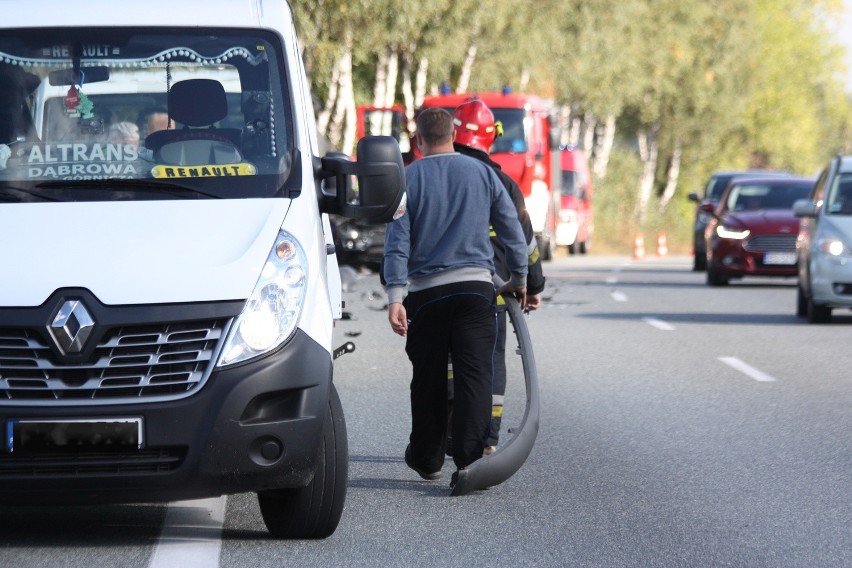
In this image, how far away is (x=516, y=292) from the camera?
26.8ft

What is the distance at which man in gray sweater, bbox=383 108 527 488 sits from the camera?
7703mm

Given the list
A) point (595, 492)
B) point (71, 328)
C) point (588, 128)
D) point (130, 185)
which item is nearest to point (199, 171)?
point (130, 185)

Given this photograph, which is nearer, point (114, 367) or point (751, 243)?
point (114, 367)

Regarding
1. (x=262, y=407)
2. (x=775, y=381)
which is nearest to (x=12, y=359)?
(x=262, y=407)

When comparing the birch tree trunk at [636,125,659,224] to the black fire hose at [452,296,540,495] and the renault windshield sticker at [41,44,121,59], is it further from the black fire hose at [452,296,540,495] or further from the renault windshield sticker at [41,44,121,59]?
the renault windshield sticker at [41,44,121,59]

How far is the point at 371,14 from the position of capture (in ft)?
127

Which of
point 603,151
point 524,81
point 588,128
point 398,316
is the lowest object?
point 603,151

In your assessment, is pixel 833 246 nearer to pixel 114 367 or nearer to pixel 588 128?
pixel 114 367

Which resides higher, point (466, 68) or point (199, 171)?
point (199, 171)

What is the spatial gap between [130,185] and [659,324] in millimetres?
12478

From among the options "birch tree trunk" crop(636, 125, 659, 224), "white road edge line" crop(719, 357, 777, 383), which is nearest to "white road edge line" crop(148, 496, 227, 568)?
"white road edge line" crop(719, 357, 777, 383)

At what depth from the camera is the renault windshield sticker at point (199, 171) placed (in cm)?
685

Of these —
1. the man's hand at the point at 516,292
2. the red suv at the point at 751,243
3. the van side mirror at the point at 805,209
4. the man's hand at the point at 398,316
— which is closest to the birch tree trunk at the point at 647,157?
the red suv at the point at 751,243

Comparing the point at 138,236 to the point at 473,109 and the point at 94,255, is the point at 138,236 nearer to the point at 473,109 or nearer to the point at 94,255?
the point at 94,255
